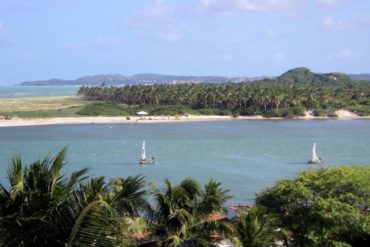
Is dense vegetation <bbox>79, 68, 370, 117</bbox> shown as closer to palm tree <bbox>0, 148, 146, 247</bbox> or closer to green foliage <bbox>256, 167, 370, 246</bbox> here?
green foliage <bbox>256, 167, 370, 246</bbox>

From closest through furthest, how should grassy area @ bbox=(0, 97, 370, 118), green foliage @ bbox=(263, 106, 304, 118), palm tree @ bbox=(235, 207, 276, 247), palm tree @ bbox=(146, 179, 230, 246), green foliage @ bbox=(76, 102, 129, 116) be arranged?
palm tree @ bbox=(146, 179, 230, 246) → palm tree @ bbox=(235, 207, 276, 247) → green foliage @ bbox=(263, 106, 304, 118) → grassy area @ bbox=(0, 97, 370, 118) → green foliage @ bbox=(76, 102, 129, 116)

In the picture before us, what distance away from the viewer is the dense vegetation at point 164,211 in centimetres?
524

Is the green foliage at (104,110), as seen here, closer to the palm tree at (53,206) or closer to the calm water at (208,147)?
the calm water at (208,147)

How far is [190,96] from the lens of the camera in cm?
13088

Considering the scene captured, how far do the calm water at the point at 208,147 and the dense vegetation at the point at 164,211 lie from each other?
2043 centimetres

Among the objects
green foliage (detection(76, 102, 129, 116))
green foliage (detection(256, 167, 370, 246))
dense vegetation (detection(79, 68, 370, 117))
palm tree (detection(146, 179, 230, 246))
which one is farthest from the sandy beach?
palm tree (detection(146, 179, 230, 246))

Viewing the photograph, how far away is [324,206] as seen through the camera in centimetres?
1508

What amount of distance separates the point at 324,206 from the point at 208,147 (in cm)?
5887

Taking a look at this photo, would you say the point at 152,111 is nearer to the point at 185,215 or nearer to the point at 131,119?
the point at 131,119

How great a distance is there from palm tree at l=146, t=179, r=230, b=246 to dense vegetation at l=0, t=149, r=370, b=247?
2 cm

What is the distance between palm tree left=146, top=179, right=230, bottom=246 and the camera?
8906 millimetres

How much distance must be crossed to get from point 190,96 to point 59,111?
28.3 meters

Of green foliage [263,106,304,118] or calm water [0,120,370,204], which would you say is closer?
calm water [0,120,370,204]

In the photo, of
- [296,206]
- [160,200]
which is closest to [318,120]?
[296,206]
